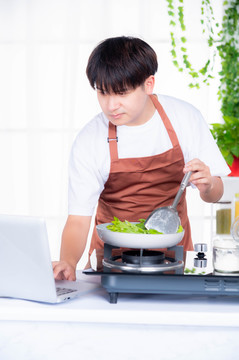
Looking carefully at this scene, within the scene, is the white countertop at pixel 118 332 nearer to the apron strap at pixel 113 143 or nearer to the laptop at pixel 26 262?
the laptop at pixel 26 262

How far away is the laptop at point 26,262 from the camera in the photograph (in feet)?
3.83

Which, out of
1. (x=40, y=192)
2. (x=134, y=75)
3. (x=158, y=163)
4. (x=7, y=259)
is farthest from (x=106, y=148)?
(x=40, y=192)

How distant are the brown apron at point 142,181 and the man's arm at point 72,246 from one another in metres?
0.23

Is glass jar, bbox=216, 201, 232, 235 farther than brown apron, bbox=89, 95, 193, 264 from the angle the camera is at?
Yes

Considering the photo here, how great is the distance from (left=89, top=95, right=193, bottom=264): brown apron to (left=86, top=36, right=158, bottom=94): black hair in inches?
12.9

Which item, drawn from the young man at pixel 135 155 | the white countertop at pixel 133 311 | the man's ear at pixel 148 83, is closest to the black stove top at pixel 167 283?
the white countertop at pixel 133 311

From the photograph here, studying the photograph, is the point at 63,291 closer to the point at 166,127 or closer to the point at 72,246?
the point at 72,246

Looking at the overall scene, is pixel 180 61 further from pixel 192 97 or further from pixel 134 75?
pixel 134 75

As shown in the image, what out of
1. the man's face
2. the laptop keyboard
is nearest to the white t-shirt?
the man's face

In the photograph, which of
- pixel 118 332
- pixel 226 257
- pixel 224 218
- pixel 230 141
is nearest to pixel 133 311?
pixel 118 332

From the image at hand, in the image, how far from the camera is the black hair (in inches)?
67.2

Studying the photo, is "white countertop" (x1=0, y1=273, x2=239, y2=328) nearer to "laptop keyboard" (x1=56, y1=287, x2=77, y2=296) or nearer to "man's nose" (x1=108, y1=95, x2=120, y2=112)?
"laptop keyboard" (x1=56, y1=287, x2=77, y2=296)

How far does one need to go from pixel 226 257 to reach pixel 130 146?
83cm

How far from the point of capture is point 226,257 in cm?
132
